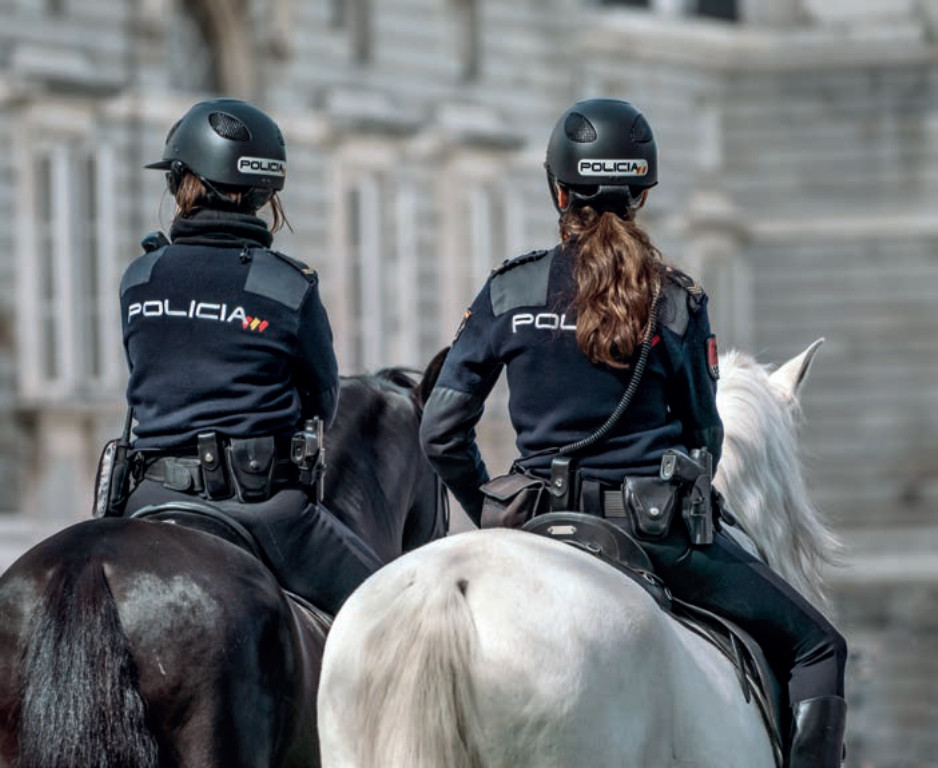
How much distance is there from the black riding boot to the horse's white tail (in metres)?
1.17

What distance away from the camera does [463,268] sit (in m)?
29.4

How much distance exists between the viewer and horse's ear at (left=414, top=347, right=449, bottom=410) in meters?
7.98

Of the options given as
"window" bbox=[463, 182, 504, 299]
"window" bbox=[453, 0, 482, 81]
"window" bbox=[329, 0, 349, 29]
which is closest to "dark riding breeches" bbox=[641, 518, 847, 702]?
"window" bbox=[329, 0, 349, 29]

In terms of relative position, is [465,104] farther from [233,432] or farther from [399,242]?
[233,432]

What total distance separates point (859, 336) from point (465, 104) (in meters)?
8.93

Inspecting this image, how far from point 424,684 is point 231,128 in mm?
2042

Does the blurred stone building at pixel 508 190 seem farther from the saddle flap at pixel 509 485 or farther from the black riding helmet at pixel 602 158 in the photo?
the saddle flap at pixel 509 485

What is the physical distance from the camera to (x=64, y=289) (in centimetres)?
2323

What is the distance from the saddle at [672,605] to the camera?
648 cm

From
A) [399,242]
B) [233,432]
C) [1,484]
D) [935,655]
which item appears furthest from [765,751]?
[935,655]

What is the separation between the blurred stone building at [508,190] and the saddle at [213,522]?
7.29m

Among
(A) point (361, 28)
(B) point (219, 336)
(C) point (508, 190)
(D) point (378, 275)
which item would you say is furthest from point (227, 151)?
(C) point (508, 190)

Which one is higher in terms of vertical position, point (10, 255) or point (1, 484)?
point (10, 255)

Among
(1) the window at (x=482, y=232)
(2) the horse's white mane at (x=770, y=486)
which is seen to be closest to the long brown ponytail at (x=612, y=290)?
(2) the horse's white mane at (x=770, y=486)
